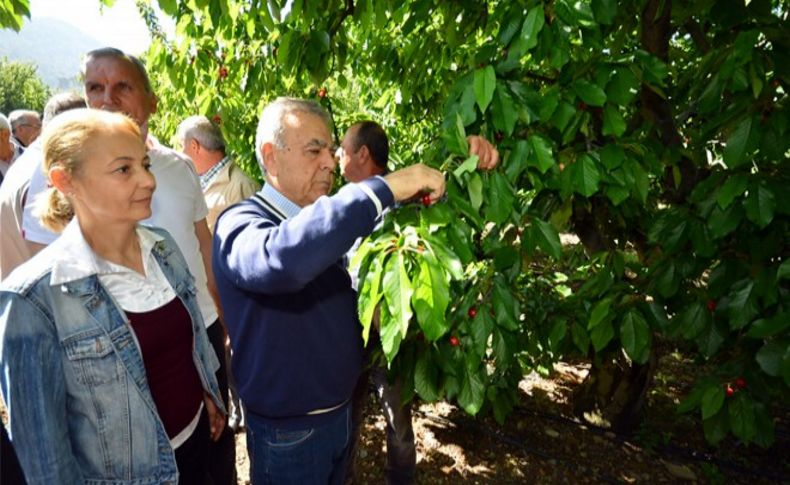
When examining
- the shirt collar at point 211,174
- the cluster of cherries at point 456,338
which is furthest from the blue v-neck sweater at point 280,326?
the shirt collar at point 211,174

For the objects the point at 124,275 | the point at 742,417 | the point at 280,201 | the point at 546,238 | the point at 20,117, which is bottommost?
the point at 742,417

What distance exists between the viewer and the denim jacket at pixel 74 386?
4.10ft

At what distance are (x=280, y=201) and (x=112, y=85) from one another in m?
1.16

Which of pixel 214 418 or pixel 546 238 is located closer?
pixel 546 238

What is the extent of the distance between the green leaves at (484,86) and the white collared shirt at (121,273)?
1.15 m

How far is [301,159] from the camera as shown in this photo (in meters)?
1.64

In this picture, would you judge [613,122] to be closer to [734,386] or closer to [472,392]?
[472,392]

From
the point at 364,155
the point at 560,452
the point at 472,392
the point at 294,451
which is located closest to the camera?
the point at 472,392

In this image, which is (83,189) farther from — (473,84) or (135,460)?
(473,84)

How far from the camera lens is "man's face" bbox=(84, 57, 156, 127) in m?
2.19

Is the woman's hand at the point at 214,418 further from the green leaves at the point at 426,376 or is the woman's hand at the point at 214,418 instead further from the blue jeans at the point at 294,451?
the green leaves at the point at 426,376

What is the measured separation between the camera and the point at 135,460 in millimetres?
1473

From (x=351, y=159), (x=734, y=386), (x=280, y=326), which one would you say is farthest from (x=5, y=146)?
(x=734, y=386)

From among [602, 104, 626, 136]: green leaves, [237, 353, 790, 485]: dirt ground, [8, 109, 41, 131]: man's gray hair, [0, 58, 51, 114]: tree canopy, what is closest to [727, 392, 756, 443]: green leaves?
[602, 104, 626, 136]: green leaves
